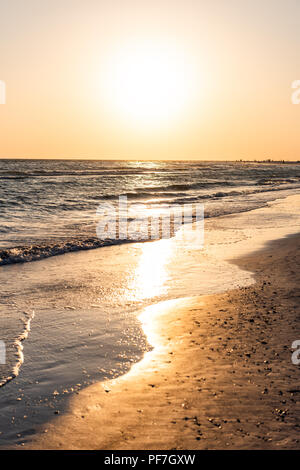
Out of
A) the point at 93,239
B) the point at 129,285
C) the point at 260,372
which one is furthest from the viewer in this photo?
the point at 93,239

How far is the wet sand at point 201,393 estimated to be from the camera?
3.32 m

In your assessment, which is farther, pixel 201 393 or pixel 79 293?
pixel 79 293

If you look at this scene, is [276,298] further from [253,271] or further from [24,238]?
[24,238]

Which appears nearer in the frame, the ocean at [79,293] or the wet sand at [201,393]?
the wet sand at [201,393]

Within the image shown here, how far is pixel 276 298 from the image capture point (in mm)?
6867

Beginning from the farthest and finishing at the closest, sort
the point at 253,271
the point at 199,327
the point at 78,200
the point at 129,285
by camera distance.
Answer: the point at 78,200 < the point at 253,271 < the point at 129,285 < the point at 199,327

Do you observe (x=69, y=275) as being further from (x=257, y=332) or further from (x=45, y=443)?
(x=45, y=443)

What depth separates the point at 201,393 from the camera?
397 cm

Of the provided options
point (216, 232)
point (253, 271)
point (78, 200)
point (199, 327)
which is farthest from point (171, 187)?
point (199, 327)

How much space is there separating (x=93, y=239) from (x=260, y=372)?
968 centimetres

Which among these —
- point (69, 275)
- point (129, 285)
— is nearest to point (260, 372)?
point (129, 285)

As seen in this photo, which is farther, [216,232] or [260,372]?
[216,232]

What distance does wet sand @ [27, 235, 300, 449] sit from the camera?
3.32 meters

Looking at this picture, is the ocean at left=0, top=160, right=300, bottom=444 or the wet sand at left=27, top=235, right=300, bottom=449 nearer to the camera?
the wet sand at left=27, top=235, right=300, bottom=449
